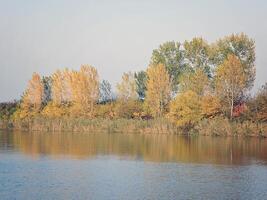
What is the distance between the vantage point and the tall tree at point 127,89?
257ft

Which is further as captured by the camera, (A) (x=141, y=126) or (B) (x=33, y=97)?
(B) (x=33, y=97)

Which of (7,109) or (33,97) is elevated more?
(33,97)

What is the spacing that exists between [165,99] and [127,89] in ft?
22.0

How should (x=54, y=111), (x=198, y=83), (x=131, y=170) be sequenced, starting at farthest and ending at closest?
(x=54, y=111)
(x=198, y=83)
(x=131, y=170)

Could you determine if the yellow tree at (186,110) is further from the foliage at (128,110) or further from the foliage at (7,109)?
the foliage at (7,109)

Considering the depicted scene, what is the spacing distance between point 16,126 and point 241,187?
5495 centimetres

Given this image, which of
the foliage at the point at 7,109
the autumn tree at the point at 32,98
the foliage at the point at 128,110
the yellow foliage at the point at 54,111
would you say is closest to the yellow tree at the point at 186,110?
the foliage at the point at 128,110

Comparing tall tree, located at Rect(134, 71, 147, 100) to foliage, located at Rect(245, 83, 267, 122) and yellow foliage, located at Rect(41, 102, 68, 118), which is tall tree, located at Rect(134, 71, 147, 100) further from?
foliage, located at Rect(245, 83, 267, 122)

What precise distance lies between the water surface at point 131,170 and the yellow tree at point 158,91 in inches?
938

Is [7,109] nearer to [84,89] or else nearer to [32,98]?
[32,98]

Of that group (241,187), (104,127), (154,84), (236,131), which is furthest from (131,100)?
(241,187)

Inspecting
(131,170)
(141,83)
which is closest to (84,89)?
(141,83)

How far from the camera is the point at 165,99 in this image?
7544 cm

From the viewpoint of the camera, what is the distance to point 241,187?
87.5 ft
